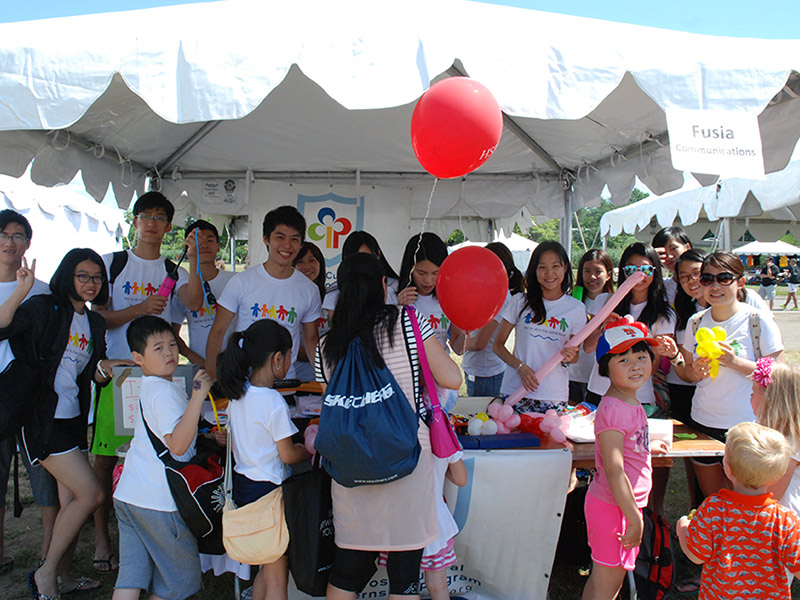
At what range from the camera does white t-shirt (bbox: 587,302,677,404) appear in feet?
9.53

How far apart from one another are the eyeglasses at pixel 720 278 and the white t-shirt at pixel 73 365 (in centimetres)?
291

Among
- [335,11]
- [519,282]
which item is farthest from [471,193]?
[335,11]

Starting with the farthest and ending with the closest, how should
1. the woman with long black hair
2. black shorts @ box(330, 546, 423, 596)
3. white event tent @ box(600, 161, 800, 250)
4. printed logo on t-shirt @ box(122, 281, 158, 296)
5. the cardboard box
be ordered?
white event tent @ box(600, 161, 800, 250) → printed logo on t-shirt @ box(122, 281, 158, 296) → the cardboard box → black shorts @ box(330, 546, 423, 596) → the woman with long black hair

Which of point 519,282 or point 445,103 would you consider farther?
A: point 519,282

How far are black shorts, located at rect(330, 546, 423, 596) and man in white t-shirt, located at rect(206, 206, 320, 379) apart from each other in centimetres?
126

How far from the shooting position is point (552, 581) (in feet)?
8.92

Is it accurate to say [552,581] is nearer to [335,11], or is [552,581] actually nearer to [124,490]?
[124,490]

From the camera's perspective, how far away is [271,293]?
2.88 metres

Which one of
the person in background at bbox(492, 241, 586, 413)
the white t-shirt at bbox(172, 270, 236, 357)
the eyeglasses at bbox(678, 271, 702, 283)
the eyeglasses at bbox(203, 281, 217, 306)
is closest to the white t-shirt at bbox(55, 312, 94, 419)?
the white t-shirt at bbox(172, 270, 236, 357)

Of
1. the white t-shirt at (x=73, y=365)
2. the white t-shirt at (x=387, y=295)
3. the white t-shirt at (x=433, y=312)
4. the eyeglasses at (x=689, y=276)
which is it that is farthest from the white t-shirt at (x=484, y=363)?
the white t-shirt at (x=73, y=365)

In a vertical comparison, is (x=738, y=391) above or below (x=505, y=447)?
above

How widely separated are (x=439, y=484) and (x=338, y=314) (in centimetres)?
75

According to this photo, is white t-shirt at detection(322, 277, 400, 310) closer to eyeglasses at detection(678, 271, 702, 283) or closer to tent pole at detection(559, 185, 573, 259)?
eyeglasses at detection(678, 271, 702, 283)

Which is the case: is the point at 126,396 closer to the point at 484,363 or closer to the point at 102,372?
the point at 102,372
